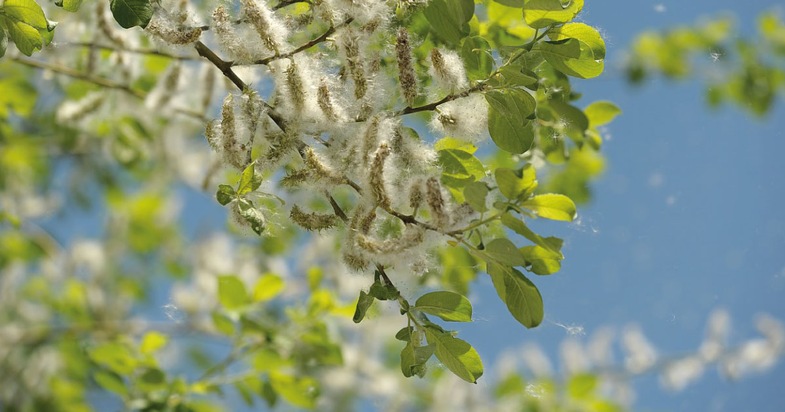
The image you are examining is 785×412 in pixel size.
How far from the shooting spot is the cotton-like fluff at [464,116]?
1.01 metres

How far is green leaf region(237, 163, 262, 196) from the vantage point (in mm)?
916

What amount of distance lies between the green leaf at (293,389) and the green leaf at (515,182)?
3.51ft

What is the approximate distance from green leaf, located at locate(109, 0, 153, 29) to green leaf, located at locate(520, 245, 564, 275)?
547 mm

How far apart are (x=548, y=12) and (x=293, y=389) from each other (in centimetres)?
116

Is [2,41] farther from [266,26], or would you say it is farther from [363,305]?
[363,305]

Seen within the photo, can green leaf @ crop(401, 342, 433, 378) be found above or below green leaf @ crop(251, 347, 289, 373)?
above

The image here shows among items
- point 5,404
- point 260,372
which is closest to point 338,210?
point 260,372

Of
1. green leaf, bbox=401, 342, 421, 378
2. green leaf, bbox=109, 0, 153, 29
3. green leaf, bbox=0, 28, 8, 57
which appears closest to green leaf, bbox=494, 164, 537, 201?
green leaf, bbox=401, 342, 421, 378

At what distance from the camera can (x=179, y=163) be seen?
10.2 ft

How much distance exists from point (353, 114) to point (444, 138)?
0.17m

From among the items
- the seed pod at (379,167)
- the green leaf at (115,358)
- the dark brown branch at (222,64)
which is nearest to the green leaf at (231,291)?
the green leaf at (115,358)

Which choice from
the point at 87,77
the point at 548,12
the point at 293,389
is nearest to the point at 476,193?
the point at 548,12

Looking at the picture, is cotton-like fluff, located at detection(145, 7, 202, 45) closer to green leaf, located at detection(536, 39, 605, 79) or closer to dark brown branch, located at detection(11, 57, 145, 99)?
green leaf, located at detection(536, 39, 605, 79)

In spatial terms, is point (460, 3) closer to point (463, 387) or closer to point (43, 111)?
point (463, 387)
